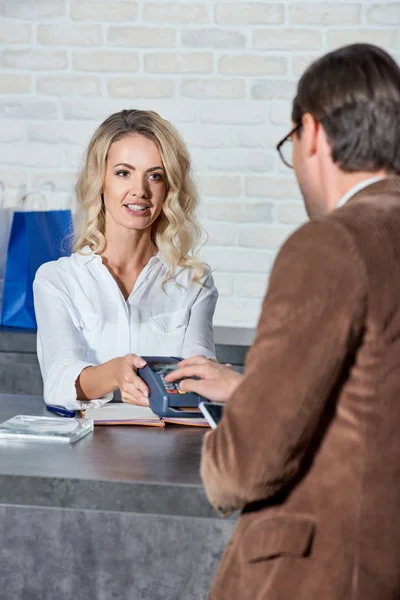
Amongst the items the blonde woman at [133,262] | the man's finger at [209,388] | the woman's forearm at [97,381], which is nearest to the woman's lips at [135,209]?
the blonde woman at [133,262]

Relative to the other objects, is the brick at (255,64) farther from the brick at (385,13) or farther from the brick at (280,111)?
the brick at (385,13)

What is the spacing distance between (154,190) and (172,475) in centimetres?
125

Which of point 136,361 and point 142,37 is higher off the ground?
point 142,37

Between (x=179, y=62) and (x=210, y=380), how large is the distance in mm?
Result: 2045

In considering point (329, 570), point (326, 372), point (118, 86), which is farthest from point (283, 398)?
point (118, 86)

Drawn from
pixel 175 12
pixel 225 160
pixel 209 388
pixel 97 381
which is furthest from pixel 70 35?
pixel 209 388

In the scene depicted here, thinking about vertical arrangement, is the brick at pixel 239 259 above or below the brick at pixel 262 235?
below

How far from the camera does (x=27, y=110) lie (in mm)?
3477

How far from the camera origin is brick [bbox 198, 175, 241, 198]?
3.38 meters

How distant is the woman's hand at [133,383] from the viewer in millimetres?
1974

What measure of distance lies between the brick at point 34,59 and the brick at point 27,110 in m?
0.13

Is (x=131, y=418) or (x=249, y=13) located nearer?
(x=131, y=418)

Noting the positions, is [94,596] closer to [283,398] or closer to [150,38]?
[283,398]

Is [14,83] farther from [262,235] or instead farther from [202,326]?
[202,326]
